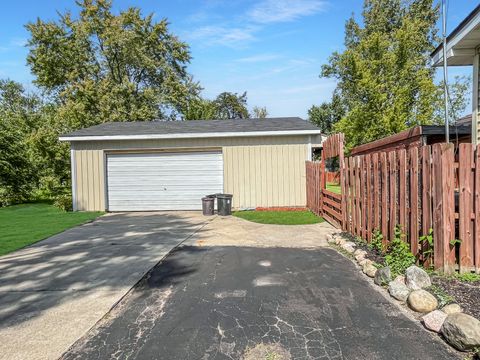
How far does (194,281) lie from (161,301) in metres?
0.71

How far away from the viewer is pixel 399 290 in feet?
11.4

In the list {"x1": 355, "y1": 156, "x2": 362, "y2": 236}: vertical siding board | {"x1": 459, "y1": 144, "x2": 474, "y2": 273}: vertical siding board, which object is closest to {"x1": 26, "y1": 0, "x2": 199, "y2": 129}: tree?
{"x1": 355, "y1": 156, "x2": 362, "y2": 236}: vertical siding board

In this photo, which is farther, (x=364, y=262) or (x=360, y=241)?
(x=360, y=241)

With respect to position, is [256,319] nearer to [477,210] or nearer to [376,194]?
[477,210]

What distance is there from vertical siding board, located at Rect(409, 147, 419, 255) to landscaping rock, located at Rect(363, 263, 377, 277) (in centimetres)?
59

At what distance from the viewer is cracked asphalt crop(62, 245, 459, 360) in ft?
8.31

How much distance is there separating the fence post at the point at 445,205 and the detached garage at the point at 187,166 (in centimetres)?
772

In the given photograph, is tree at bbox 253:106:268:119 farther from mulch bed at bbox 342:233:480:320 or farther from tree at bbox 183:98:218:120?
mulch bed at bbox 342:233:480:320

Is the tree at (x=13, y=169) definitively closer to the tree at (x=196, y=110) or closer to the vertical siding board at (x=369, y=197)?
the tree at (x=196, y=110)

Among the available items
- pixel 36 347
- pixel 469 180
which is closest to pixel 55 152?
pixel 36 347

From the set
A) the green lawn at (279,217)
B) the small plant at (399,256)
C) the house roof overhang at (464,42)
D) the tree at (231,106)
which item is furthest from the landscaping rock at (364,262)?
the tree at (231,106)

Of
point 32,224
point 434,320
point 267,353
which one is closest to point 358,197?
point 434,320

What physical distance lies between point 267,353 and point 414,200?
2967 mm

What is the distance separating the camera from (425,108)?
1538 cm
